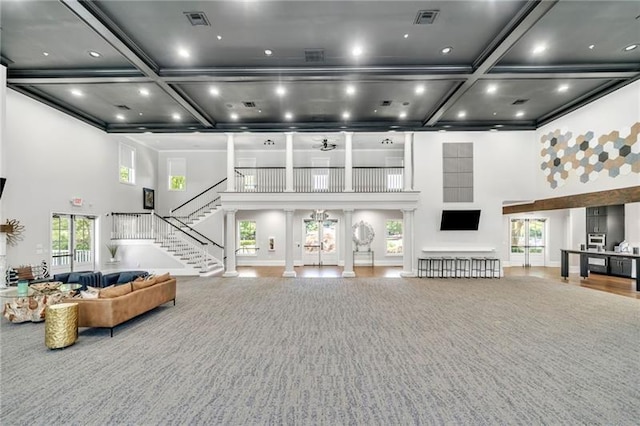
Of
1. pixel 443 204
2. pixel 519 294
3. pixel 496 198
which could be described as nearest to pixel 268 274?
pixel 443 204

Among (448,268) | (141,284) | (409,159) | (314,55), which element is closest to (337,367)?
(141,284)

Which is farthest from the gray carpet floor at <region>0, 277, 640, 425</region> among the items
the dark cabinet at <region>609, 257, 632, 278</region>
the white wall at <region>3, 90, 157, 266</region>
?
the dark cabinet at <region>609, 257, 632, 278</region>

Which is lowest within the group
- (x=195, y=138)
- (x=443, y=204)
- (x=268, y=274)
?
(x=268, y=274)

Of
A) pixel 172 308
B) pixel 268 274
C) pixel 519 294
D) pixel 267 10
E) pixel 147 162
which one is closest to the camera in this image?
pixel 267 10

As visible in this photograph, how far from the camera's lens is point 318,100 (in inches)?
318

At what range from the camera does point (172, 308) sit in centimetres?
632

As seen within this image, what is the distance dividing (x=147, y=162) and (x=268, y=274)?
264 inches

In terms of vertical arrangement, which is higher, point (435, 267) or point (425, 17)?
point (425, 17)

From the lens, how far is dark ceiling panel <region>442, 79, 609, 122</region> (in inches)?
286

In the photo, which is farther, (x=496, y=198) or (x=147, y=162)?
(x=147, y=162)

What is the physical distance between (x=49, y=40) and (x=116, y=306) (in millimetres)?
4945

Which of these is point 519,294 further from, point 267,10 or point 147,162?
point 147,162

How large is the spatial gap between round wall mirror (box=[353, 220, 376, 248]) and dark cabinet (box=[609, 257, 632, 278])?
8.02 meters

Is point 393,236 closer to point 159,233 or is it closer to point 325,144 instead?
point 325,144
